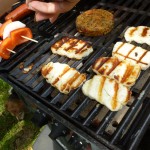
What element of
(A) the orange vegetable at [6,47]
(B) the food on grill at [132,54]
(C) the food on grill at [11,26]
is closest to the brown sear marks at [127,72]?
(B) the food on grill at [132,54]

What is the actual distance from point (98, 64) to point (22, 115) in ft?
6.96

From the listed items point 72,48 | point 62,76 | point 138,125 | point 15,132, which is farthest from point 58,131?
point 15,132

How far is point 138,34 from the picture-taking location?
2914 millimetres

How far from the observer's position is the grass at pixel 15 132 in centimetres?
410

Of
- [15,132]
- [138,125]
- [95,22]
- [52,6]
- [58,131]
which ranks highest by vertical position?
[52,6]

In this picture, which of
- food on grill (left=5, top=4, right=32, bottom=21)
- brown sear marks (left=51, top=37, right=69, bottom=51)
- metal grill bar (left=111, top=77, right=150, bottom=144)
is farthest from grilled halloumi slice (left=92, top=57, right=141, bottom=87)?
food on grill (left=5, top=4, right=32, bottom=21)

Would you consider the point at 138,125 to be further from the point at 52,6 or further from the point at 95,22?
the point at 95,22

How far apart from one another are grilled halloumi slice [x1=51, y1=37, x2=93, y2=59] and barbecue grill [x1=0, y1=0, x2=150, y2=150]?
0.07 m

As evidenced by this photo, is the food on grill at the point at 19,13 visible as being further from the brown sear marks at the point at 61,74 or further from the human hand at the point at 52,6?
the human hand at the point at 52,6

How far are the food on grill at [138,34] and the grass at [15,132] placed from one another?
7.17ft

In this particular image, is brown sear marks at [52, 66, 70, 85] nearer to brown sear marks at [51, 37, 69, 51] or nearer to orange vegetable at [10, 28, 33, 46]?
brown sear marks at [51, 37, 69, 51]

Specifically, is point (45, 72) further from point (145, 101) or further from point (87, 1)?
point (87, 1)

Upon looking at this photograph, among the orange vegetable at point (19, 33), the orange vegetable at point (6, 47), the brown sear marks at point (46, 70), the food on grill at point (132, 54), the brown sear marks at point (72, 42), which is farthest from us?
the orange vegetable at point (19, 33)

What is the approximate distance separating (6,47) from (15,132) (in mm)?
1573
